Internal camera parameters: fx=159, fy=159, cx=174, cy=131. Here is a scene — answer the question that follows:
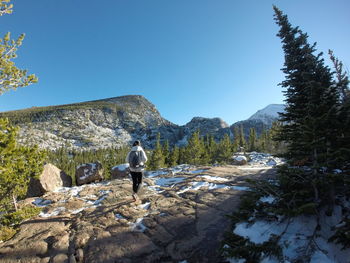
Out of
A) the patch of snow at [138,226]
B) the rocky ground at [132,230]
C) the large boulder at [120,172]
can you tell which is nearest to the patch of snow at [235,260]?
the rocky ground at [132,230]

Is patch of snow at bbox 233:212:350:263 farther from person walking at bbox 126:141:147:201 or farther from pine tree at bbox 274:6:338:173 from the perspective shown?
person walking at bbox 126:141:147:201

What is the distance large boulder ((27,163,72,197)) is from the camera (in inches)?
453

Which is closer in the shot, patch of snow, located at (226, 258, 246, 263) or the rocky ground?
patch of snow, located at (226, 258, 246, 263)

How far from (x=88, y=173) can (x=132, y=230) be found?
15464mm

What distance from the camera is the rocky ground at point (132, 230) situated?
405 cm

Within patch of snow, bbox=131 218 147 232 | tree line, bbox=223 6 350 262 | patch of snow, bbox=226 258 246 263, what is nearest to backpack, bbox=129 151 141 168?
patch of snow, bbox=131 218 147 232

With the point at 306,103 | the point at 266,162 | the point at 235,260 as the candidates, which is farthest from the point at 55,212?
the point at 266,162

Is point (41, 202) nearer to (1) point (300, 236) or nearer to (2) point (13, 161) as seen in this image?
(2) point (13, 161)

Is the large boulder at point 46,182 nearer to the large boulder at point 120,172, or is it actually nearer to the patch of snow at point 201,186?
the large boulder at point 120,172

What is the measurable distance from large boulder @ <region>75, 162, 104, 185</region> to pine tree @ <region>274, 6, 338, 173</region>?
18255 mm

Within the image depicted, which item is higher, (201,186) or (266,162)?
(201,186)

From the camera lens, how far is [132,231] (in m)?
4.98

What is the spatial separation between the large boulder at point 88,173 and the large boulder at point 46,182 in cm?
374

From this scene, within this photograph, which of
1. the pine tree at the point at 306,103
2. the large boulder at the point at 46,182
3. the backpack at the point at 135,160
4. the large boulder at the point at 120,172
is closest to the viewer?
the pine tree at the point at 306,103
